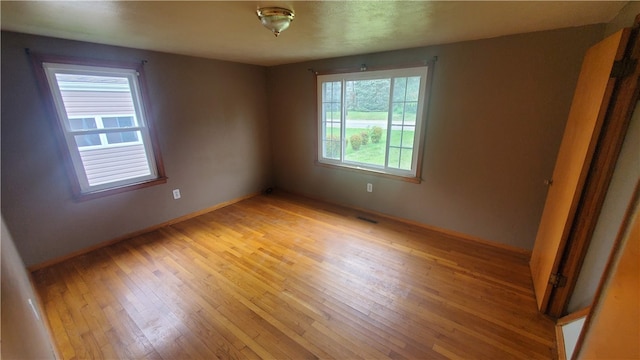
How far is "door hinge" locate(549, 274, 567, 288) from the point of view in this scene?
1.65 meters

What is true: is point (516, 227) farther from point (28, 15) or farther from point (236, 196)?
point (28, 15)

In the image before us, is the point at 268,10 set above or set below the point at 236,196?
above

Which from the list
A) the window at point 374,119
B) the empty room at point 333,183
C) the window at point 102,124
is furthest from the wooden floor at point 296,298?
the window at point 374,119

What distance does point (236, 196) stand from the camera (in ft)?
13.1

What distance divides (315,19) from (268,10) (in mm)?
388

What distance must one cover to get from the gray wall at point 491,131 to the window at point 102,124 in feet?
7.64

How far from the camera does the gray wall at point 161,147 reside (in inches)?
82.5

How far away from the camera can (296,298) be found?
6.40 ft

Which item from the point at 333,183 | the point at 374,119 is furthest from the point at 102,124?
the point at 374,119

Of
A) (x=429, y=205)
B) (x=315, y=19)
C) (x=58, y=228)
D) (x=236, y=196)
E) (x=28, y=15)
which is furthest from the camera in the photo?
(x=236, y=196)

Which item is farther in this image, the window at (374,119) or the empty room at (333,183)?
the window at (374,119)

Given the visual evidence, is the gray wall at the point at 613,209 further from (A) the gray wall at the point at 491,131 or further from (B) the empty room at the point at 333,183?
(A) the gray wall at the point at 491,131

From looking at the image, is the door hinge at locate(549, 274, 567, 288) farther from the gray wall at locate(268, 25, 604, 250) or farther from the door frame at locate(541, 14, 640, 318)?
the gray wall at locate(268, 25, 604, 250)

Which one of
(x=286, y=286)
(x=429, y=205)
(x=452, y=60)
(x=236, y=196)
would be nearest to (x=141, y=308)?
(x=286, y=286)
